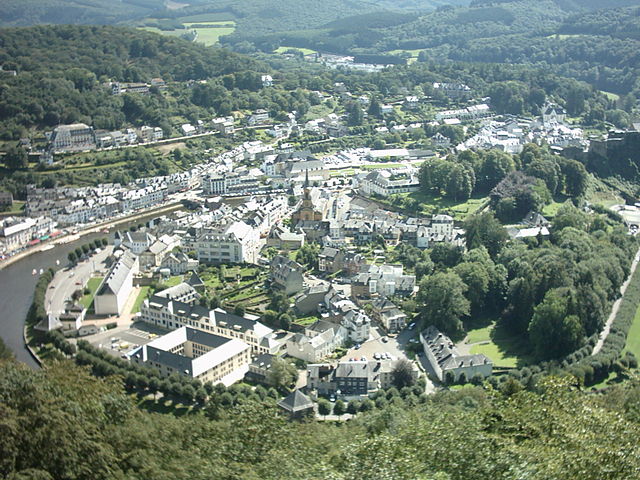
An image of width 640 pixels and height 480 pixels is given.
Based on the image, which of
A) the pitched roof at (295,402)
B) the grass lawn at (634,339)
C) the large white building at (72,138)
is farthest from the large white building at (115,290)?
the large white building at (72,138)

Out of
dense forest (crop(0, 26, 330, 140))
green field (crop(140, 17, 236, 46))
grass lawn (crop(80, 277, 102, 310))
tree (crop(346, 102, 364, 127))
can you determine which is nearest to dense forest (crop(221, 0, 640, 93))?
green field (crop(140, 17, 236, 46))

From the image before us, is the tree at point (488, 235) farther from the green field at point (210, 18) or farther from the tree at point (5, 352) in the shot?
the green field at point (210, 18)

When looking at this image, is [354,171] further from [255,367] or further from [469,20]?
[469,20]

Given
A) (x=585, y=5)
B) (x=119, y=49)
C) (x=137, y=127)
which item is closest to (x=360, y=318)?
(x=137, y=127)

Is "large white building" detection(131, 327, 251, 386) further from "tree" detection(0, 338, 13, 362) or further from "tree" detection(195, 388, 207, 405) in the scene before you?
"tree" detection(0, 338, 13, 362)

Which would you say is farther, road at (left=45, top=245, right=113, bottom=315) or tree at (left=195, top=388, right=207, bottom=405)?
road at (left=45, top=245, right=113, bottom=315)

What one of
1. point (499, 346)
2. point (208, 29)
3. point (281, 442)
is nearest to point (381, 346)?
point (499, 346)

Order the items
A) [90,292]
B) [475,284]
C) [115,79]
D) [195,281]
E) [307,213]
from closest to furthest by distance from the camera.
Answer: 1. [475,284]
2. [195,281]
3. [90,292]
4. [307,213]
5. [115,79]

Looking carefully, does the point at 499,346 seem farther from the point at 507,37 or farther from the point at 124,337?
the point at 507,37
